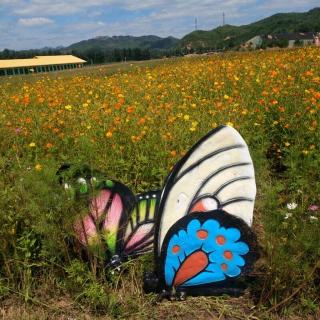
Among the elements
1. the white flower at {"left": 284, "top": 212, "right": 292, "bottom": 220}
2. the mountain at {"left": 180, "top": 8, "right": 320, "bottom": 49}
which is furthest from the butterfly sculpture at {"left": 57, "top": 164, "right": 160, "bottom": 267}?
the mountain at {"left": 180, "top": 8, "right": 320, "bottom": 49}

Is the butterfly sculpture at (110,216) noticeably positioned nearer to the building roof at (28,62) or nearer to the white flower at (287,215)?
the white flower at (287,215)

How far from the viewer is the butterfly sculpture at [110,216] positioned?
2625mm

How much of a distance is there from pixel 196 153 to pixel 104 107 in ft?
6.86

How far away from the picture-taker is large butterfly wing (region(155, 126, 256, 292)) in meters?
2.59

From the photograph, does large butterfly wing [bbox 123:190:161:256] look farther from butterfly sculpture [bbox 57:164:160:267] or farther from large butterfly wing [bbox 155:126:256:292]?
large butterfly wing [bbox 155:126:256:292]

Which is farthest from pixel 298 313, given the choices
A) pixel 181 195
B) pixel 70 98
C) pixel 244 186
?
pixel 70 98

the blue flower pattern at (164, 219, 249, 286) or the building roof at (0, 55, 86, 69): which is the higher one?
the building roof at (0, 55, 86, 69)

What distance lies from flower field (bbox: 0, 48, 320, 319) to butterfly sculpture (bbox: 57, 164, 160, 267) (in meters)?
0.09

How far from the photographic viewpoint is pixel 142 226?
2824mm

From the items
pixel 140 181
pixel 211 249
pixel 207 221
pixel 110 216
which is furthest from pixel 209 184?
pixel 140 181

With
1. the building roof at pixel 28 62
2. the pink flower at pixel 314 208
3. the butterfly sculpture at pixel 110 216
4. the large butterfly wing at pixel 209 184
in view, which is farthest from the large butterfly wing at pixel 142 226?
the building roof at pixel 28 62

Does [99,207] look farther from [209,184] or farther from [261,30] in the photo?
[261,30]

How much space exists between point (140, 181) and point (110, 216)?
763mm

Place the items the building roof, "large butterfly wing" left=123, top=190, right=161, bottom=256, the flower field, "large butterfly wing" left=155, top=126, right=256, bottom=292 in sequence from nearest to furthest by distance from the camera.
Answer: the flower field
"large butterfly wing" left=155, top=126, right=256, bottom=292
"large butterfly wing" left=123, top=190, right=161, bottom=256
the building roof
